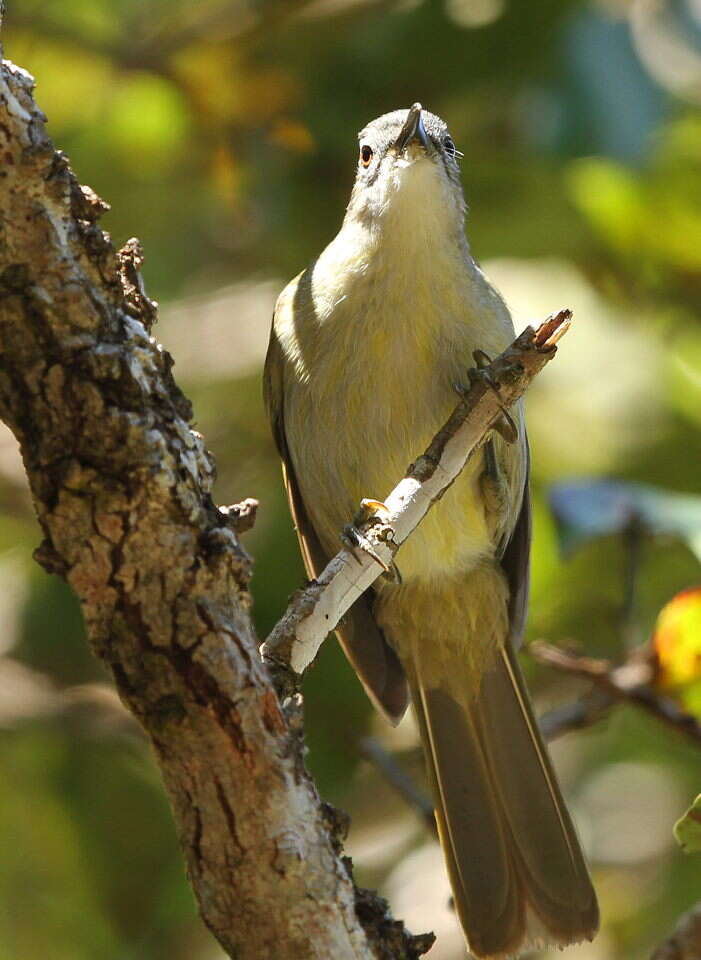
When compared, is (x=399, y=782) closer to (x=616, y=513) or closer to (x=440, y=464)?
(x=616, y=513)

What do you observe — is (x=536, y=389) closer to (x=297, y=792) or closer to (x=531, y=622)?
(x=531, y=622)

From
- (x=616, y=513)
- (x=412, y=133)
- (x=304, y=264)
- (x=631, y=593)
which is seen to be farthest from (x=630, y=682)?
(x=304, y=264)

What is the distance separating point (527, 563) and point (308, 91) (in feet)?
6.65

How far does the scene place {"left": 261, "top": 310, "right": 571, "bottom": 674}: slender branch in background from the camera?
8.10 feet

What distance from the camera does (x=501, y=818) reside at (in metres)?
3.41

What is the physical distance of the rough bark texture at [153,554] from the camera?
191cm

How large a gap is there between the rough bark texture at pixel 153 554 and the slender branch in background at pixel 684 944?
519 millimetres

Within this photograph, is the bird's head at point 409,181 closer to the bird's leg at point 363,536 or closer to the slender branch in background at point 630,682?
the bird's leg at point 363,536

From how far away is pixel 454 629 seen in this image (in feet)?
12.3

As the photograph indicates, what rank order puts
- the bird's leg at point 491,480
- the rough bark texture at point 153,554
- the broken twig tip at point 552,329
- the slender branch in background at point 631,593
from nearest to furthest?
1. the rough bark texture at point 153,554
2. the broken twig tip at point 552,329
3. the bird's leg at point 491,480
4. the slender branch in background at point 631,593

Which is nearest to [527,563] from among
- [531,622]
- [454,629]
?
[454,629]

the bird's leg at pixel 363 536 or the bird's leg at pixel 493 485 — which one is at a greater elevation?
the bird's leg at pixel 493 485

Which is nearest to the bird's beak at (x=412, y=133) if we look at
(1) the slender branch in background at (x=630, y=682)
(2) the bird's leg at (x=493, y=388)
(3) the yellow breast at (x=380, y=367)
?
(3) the yellow breast at (x=380, y=367)

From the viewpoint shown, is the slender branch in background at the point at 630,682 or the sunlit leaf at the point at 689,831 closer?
the sunlit leaf at the point at 689,831
